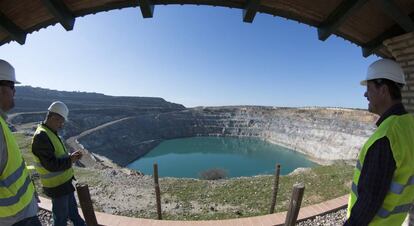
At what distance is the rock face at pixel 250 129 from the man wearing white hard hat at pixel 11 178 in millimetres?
43541

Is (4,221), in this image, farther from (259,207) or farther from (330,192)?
(330,192)

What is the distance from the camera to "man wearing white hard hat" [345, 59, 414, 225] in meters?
1.79

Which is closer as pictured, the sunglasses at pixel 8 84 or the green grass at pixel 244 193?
the sunglasses at pixel 8 84

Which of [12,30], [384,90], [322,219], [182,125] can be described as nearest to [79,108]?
[182,125]

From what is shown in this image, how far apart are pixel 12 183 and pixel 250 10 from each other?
3128 millimetres

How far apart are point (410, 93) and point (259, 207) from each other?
18.1 ft

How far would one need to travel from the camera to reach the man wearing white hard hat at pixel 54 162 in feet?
12.0

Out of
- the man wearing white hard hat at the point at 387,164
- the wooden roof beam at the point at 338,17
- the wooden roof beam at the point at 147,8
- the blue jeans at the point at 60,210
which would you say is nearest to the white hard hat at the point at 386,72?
the man wearing white hard hat at the point at 387,164

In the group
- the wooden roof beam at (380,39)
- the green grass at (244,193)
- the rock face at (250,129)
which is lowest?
the rock face at (250,129)

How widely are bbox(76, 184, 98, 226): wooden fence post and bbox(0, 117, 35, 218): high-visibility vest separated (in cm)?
154

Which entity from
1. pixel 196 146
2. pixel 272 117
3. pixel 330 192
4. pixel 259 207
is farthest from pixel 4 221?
pixel 272 117

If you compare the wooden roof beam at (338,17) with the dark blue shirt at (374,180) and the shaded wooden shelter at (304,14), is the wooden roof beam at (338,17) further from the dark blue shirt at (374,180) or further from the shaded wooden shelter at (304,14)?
the dark blue shirt at (374,180)

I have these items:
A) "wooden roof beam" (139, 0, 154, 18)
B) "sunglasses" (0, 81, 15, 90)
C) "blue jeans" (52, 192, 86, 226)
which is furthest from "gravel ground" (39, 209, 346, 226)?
"wooden roof beam" (139, 0, 154, 18)

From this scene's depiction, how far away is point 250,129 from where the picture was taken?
249 feet
